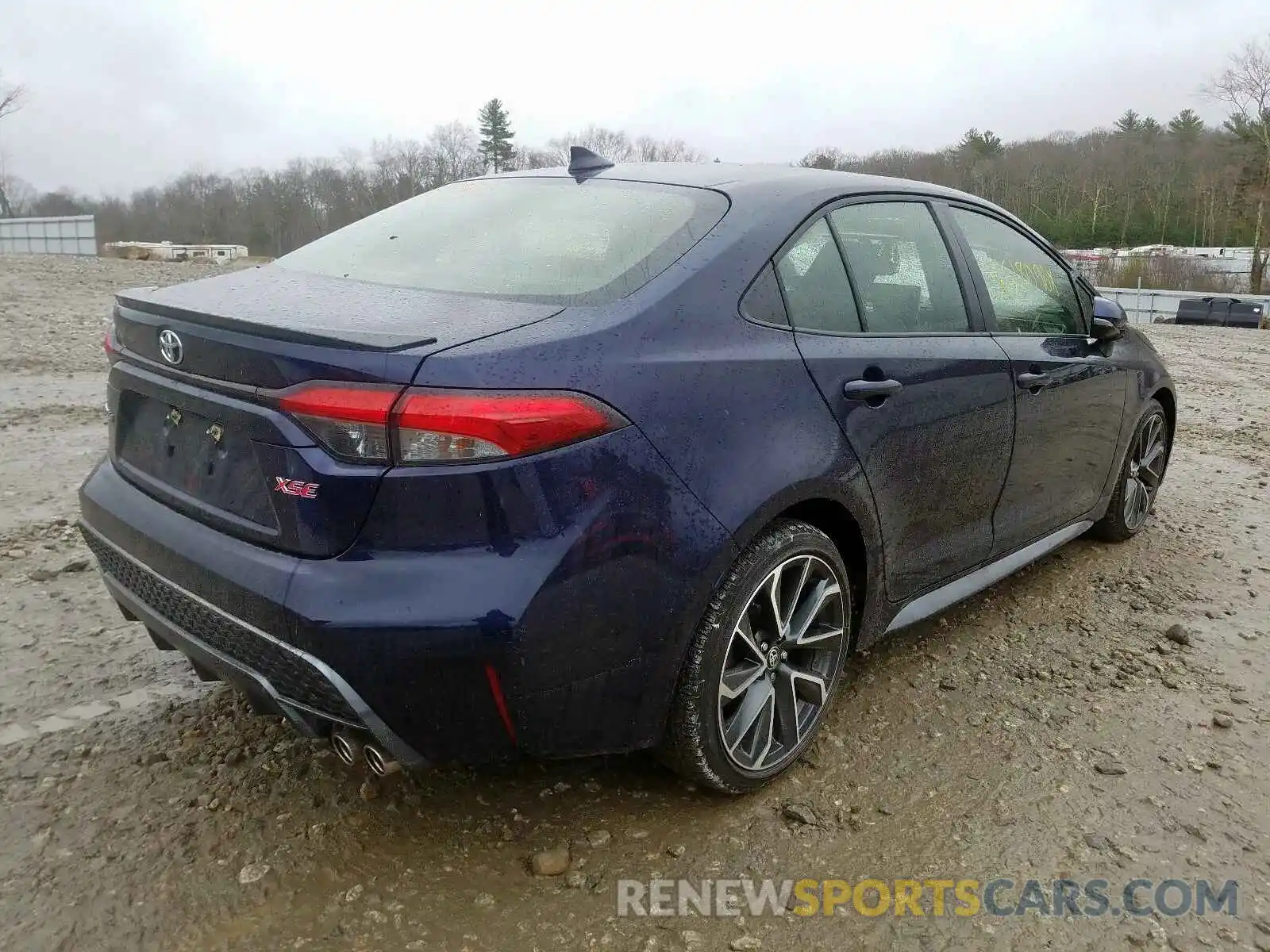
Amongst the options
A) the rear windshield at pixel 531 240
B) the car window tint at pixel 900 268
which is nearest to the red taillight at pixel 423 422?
the rear windshield at pixel 531 240

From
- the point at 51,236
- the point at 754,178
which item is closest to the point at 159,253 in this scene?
the point at 51,236

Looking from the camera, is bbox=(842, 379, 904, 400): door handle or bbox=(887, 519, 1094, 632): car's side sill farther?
bbox=(887, 519, 1094, 632): car's side sill

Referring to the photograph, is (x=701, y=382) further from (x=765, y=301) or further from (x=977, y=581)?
(x=977, y=581)

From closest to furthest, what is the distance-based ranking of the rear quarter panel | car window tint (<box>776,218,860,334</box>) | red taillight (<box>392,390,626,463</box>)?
red taillight (<box>392,390,626,463</box>) → the rear quarter panel → car window tint (<box>776,218,860,334</box>)

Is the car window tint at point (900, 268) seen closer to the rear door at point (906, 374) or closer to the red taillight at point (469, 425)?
the rear door at point (906, 374)

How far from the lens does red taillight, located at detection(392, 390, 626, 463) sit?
1856 mm

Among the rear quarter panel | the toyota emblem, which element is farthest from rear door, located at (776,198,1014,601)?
the toyota emblem

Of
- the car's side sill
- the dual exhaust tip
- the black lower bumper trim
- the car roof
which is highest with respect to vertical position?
the car roof

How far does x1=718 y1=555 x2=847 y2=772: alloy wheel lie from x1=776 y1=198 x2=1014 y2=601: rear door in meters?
0.30

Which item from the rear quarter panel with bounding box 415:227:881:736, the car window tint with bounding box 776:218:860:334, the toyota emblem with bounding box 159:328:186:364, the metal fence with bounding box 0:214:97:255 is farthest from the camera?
the metal fence with bounding box 0:214:97:255

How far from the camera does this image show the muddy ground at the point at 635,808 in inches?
81.5

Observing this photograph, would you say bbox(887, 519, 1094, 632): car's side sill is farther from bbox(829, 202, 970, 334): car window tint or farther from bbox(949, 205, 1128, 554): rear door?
bbox(829, 202, 970, 334): car window tint

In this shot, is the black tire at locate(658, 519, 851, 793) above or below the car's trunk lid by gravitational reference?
below

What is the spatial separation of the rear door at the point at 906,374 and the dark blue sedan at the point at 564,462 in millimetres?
12
